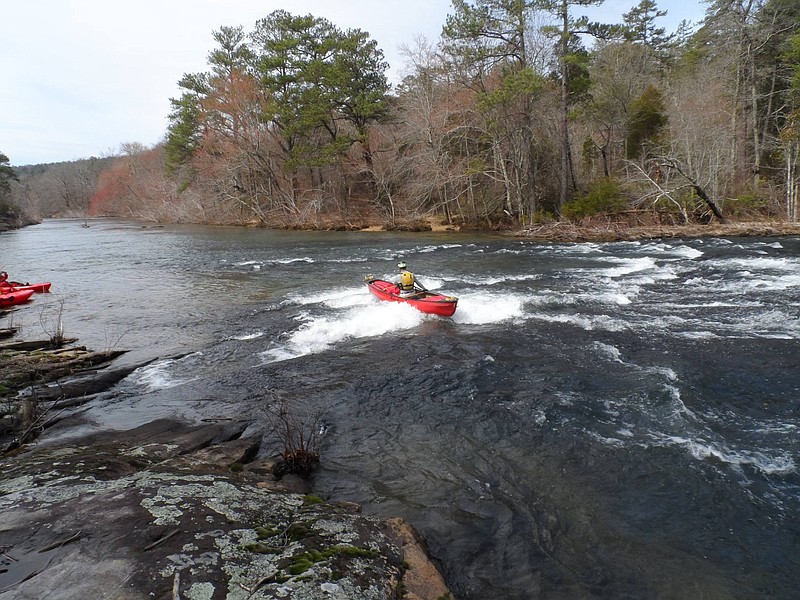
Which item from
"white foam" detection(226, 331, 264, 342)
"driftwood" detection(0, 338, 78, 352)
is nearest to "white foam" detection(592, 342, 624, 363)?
"white foam" detection(226, 331, 264, 342)

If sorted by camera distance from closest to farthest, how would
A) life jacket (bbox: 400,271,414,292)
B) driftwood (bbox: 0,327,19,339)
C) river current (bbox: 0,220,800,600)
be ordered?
river current (bbox: 0,220,800,600), driftwood (bbox: 0,327,19,339), life jacket (bbox: 400,271,414,292)

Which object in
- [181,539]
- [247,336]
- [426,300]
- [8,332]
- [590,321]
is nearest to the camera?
[181,539]

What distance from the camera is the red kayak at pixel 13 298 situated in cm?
1427

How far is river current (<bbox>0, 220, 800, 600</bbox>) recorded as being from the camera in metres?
4.21

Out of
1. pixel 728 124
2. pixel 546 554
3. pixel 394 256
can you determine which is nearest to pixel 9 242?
pixel 394 256

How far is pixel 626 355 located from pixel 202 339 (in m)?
9.18

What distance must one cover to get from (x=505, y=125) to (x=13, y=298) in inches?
970

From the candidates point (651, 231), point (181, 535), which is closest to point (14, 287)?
point (181, 535)

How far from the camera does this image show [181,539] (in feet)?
9.77

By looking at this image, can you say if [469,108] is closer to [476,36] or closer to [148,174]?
[476,36]

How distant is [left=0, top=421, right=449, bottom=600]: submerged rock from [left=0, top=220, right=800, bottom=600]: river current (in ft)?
3.41

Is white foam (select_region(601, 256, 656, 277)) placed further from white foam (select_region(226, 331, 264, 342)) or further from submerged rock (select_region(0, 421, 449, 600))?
submerged rock (select_region(0, 421, 449, 600))

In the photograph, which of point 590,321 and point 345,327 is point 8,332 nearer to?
point 345,327

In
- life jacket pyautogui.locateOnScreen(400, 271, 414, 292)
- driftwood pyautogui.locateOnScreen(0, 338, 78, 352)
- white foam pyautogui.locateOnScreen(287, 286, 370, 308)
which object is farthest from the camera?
white foam pyautogui.locateOnScreen(287, 286, 370, 308)
